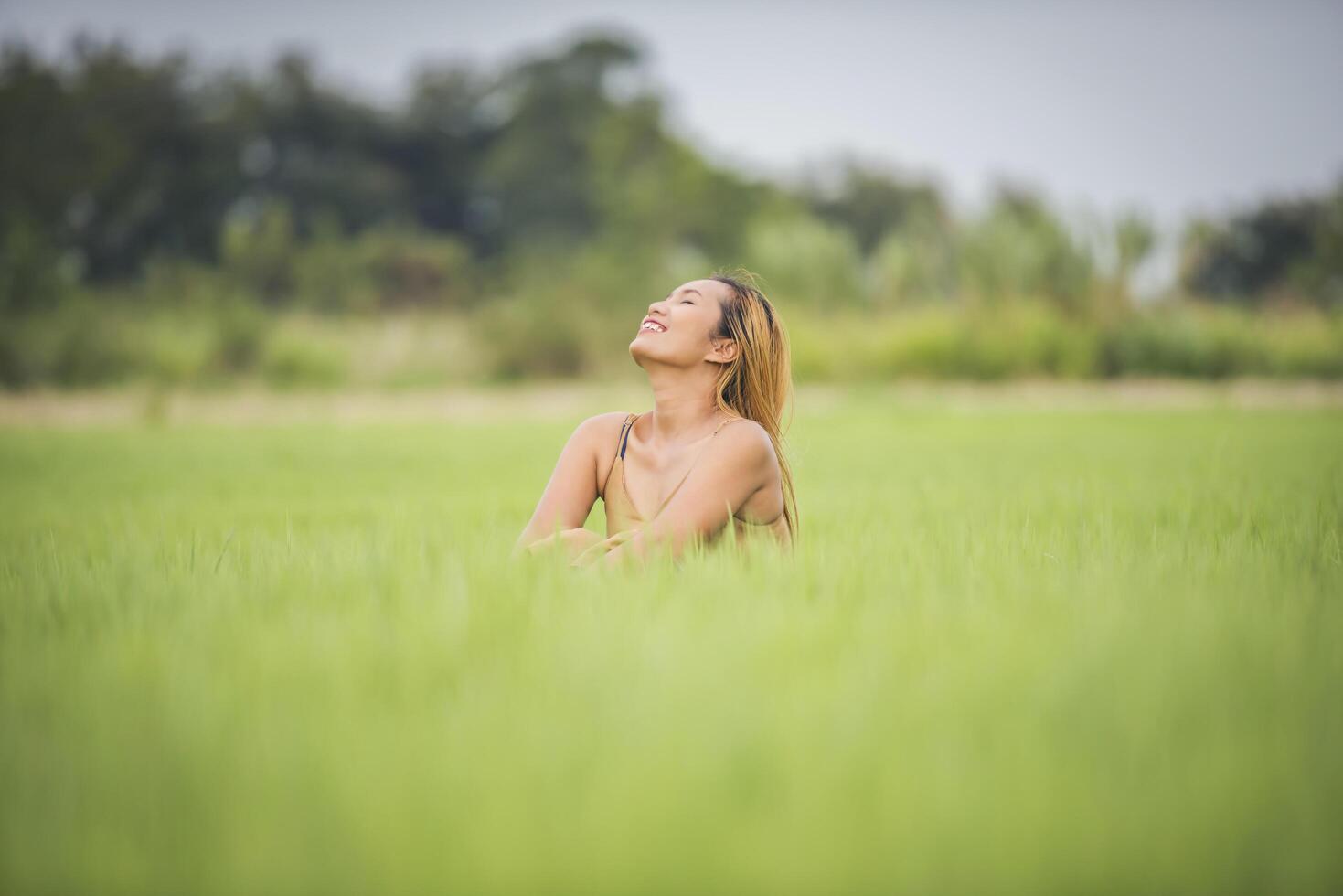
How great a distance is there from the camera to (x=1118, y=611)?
169 cm

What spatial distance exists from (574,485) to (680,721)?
152cm

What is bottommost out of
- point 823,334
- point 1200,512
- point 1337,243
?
point 1200,512

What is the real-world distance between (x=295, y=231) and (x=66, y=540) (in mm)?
31038

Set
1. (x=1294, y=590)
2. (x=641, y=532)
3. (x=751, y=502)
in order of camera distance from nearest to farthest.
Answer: (x=1294, y=590) < (x=641, y=532) < (x=751, y=502)

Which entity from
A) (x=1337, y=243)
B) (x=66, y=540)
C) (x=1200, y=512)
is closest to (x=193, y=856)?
(x=66, y=540)

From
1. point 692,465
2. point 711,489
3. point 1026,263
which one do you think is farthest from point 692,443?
point 1026,263

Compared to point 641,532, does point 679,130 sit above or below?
above

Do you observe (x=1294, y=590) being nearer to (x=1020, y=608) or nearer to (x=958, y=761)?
(x=1020, y=608)

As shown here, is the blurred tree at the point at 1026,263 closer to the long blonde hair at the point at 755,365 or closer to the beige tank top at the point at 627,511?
the long blonde hair at the point at 755,365

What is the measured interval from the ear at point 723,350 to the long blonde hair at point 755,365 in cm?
1

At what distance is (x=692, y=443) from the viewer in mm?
2582

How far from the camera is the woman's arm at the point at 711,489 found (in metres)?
2.33

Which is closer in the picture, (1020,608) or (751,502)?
(1020,608)

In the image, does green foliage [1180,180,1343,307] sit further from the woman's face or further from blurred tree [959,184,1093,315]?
the woman's face
